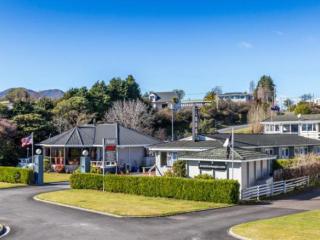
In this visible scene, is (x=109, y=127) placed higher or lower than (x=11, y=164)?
higher

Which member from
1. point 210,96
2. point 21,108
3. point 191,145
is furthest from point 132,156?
point 210,96

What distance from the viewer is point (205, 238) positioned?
772 inches

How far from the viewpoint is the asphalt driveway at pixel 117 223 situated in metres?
20.3

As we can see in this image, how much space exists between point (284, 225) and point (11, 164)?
45.9 metres

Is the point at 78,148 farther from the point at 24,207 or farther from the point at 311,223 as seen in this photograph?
the point at 311,223

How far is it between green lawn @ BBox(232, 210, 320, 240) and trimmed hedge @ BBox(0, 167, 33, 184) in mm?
25906

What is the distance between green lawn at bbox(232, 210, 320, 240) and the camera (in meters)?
19.4

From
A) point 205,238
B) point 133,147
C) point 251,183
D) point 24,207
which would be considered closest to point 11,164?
point 133,147

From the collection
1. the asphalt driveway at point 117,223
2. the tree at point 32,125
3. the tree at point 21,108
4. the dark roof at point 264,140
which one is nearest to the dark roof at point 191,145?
the dark roof at point 264,140

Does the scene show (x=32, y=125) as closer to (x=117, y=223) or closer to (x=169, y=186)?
(x=169, y=186)

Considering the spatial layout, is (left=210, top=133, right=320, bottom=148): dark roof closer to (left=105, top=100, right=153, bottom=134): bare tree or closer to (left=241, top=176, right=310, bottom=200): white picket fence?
(left=241, top=176, right=310, bottom=200): white picket fence

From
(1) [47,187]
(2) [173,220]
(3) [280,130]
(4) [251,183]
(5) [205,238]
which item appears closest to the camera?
(5) [205,238]

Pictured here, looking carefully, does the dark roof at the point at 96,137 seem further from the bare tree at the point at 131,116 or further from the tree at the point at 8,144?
the bare tree at the point at 131,116

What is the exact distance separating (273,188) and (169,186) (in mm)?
8183
